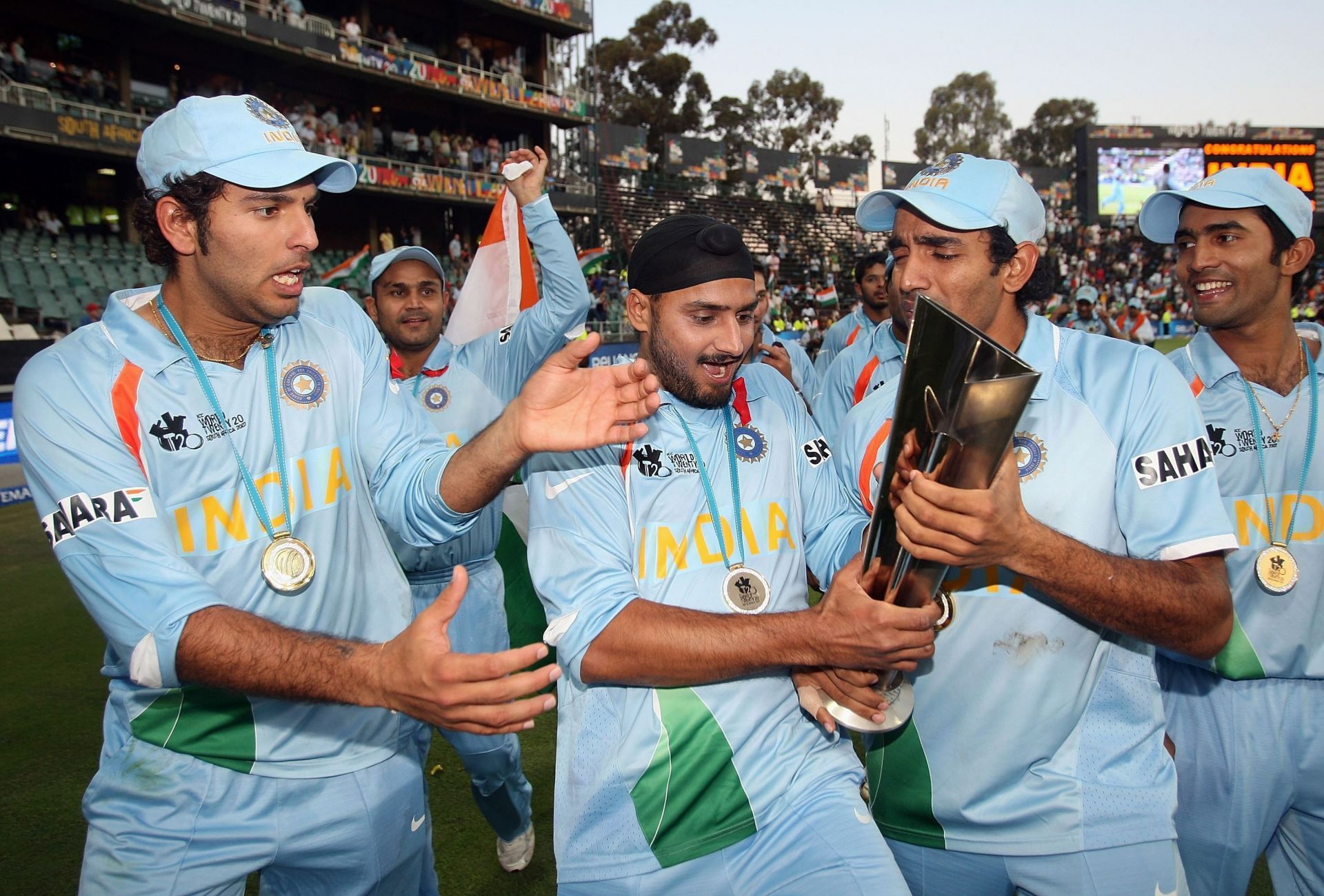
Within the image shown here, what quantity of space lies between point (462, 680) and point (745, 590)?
98 cm

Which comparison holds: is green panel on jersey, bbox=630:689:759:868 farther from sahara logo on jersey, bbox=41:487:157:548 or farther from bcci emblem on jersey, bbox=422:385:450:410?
bcci emblem on jersey, bbox=422:385:450:410

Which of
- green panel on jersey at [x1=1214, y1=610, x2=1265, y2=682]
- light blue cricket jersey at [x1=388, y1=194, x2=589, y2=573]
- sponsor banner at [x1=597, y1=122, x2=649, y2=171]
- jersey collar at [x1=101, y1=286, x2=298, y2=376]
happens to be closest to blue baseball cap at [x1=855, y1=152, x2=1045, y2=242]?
green panel on jersey at [x1=1214, y1=610, x2=1265, y2=682]

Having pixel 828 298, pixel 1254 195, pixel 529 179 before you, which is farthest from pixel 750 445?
pixel 828 298

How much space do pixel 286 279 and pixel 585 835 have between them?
1694 millimetres

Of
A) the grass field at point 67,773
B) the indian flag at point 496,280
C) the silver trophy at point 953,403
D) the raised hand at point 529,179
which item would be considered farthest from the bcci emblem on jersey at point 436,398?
the silver trophy at point 953,403

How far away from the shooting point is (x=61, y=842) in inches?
164

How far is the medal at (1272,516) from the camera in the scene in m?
2.84

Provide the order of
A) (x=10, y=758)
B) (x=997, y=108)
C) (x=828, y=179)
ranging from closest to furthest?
(x=10, y=758) → (x=828, y=179) → (x=997, y=108)

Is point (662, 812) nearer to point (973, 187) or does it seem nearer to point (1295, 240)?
point (973, 187)

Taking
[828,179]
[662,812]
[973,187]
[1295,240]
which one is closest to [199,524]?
[662,812]

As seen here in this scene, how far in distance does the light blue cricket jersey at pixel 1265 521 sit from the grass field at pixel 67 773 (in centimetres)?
156

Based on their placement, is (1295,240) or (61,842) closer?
(1295,240)

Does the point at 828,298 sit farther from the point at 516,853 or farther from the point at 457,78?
the point at 457,78

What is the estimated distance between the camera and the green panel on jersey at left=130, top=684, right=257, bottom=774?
93.6 inches
